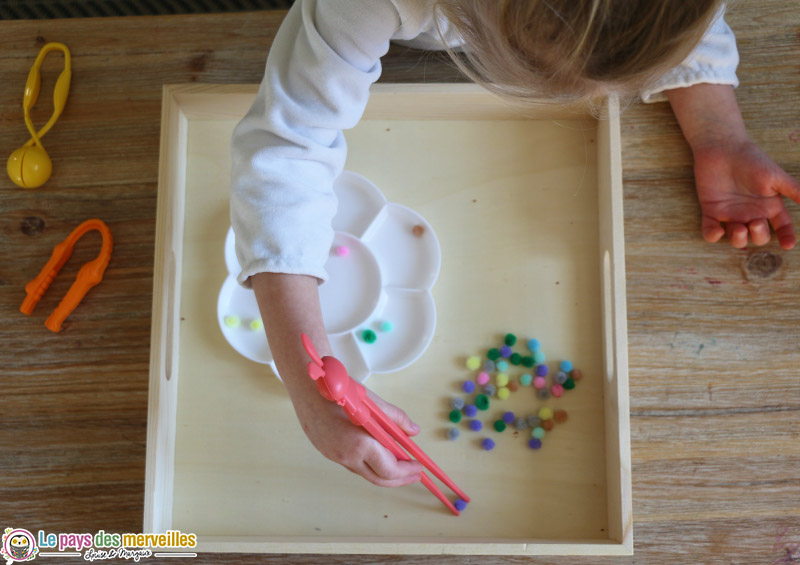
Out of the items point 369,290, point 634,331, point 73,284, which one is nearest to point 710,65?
point 634,331

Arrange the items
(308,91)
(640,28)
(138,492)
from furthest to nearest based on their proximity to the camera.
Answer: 1. (138,492)
2. (308,91)
3. (640,28)

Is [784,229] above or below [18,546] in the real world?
above

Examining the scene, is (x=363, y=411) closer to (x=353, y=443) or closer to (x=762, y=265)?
(x=353, y=443)

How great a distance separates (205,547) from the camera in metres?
0.51

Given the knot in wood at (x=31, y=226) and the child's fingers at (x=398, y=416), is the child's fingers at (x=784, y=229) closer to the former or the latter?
the child's fingers at (x=398, y=416)

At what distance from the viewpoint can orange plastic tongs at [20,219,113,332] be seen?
59 cm

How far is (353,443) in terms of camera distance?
1.57ft

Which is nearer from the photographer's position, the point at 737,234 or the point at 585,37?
the point at 585,37

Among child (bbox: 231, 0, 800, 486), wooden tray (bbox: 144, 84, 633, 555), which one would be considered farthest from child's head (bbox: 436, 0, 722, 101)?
wooden tray (bbox: 144, 84, 633, 555)

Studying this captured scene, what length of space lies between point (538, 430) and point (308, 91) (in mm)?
317

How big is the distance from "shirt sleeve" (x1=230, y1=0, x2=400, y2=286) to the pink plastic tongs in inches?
3.6

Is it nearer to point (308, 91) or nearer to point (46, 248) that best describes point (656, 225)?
point (308, 91)

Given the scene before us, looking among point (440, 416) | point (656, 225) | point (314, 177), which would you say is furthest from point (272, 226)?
point (656, 225)

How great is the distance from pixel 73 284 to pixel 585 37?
1.58 ft
